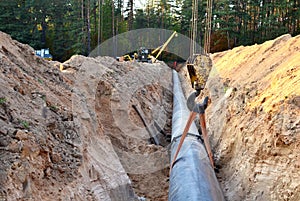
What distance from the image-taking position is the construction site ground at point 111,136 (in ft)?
16.2

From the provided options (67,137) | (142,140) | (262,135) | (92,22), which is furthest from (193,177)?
(92,22)

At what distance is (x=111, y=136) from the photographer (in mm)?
9680

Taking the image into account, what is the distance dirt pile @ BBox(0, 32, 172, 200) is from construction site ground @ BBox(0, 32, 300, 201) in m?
0.02

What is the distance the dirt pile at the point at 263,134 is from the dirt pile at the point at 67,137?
1.96 m

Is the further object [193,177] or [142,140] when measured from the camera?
[142,140]

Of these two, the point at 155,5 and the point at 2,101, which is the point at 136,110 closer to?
the point at 2,101

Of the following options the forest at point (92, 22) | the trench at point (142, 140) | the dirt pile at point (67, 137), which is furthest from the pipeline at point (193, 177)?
the forest at point (92, 22)

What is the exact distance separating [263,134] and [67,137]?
13.3ft

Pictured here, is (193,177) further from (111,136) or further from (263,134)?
(111,136)

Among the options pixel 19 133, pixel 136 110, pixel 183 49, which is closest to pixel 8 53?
pixel 19 133

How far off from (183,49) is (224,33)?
1049cm

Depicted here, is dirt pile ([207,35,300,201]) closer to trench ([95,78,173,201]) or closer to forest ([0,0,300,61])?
trench ([95,78,173,201])

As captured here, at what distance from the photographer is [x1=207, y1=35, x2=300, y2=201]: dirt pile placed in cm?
561

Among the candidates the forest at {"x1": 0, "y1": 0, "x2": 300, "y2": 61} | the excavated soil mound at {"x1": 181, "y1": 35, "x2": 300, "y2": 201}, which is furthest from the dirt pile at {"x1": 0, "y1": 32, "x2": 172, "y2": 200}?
the forest at {"x1": 0, "y1": 0, "x2": 300, "y2": 61}
